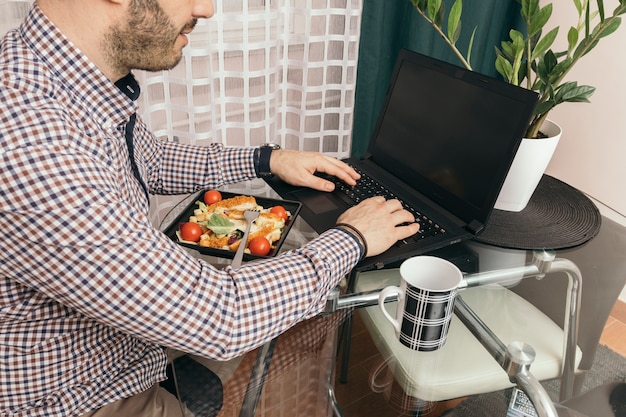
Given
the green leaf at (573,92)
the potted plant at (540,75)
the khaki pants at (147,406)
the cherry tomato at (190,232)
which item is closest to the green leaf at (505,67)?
the potted plant at (540,75)

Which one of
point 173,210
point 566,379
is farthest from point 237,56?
point 566,379

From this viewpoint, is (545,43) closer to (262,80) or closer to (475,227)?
(475,227)

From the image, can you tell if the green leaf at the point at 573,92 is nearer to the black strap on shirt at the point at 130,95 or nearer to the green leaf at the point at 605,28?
the green leaf at the point at 605,28

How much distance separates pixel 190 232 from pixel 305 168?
322mm

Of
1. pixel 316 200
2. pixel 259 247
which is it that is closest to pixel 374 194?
pixel 316 200

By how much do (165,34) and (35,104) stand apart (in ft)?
0.72

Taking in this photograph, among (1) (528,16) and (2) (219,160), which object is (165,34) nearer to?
(2) (219,160)

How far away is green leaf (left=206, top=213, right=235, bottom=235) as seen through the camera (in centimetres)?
93

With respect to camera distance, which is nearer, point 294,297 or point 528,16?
point 294,297

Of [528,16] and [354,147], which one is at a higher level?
[528,16]

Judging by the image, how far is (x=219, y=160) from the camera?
3.85 ft

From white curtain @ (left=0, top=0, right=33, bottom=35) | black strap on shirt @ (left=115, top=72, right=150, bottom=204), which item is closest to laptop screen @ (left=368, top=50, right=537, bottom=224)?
black strap on shirt @ (left=115, top=72, right=150, bottom=204)

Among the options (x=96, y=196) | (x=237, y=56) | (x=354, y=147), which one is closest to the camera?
(x=96, y=196)

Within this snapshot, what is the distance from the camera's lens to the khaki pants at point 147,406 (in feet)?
2.72
